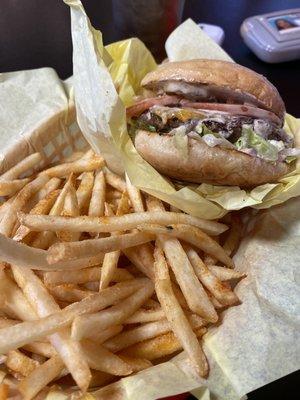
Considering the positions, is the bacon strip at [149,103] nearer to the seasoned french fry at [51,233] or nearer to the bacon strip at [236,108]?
the bacon strip at [236,108]

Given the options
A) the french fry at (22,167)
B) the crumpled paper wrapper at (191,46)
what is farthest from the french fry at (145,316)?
the crumpled paper wrapper at (191,46)

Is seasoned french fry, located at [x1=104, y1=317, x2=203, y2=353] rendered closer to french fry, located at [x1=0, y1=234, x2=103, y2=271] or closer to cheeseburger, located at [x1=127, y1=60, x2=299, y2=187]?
french fry, located at [x1=0, y1=234, x2=103, y2=271]

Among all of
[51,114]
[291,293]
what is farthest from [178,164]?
[51,114]

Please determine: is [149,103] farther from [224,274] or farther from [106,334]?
[106,334]

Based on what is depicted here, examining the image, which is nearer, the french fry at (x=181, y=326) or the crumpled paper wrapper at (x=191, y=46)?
the french fry at (x=181, y=326)

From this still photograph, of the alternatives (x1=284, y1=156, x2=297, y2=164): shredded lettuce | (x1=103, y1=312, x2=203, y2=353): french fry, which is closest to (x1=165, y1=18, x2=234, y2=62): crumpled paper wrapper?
(x1=284, y1=156, x2=297, y2=164): shredded lettuce

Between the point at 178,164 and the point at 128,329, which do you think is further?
the point at 178,164

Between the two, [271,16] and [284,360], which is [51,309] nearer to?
[284,360]

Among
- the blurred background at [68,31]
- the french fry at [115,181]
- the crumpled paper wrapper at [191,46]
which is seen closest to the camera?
the french fry at [115,181]
